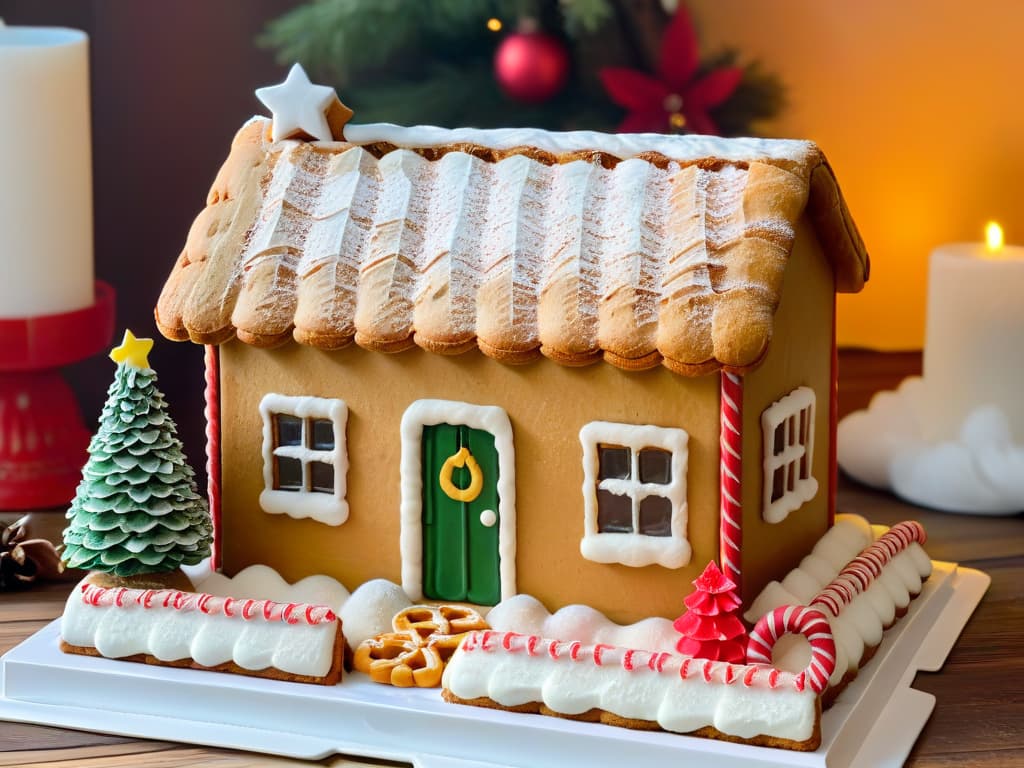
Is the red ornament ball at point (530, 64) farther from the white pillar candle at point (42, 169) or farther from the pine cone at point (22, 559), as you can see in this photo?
the pine cone at point (22, 559)

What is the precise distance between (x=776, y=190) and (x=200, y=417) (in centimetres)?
139

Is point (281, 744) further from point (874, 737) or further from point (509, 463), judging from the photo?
point (874, 737)

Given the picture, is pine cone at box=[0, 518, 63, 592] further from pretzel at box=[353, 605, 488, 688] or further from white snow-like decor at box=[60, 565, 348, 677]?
pretzel at box=[353, 605, 488, 688]

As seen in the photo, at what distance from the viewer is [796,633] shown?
2006 mm

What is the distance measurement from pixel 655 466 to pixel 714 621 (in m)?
0.20

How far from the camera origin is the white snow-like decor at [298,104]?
2.22 meters

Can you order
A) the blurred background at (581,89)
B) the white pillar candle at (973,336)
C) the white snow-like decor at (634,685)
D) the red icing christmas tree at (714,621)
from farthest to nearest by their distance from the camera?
the blurred background at (581,89), the white pillar candle at (973,336), the red icing christmas tree at (714,621), the white snow-like decor at (634,685)

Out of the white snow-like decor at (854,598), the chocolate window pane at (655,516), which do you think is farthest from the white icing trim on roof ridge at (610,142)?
the white snow-like decor at (854,598)

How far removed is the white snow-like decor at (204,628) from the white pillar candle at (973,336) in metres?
1.15

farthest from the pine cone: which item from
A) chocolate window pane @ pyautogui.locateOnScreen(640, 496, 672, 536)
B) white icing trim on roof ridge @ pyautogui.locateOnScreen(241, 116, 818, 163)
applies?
chocolate window pane @ pyautogui.locateOnScreen(640, 496, 672, 536)

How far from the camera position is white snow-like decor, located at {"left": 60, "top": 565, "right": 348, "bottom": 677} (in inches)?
79.7

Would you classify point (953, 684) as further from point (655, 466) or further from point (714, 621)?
point (655, 466)

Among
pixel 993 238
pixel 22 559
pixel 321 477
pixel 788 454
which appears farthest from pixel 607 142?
pixel 22 559

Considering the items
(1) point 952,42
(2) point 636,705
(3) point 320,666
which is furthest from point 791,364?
(1) point 952,42
